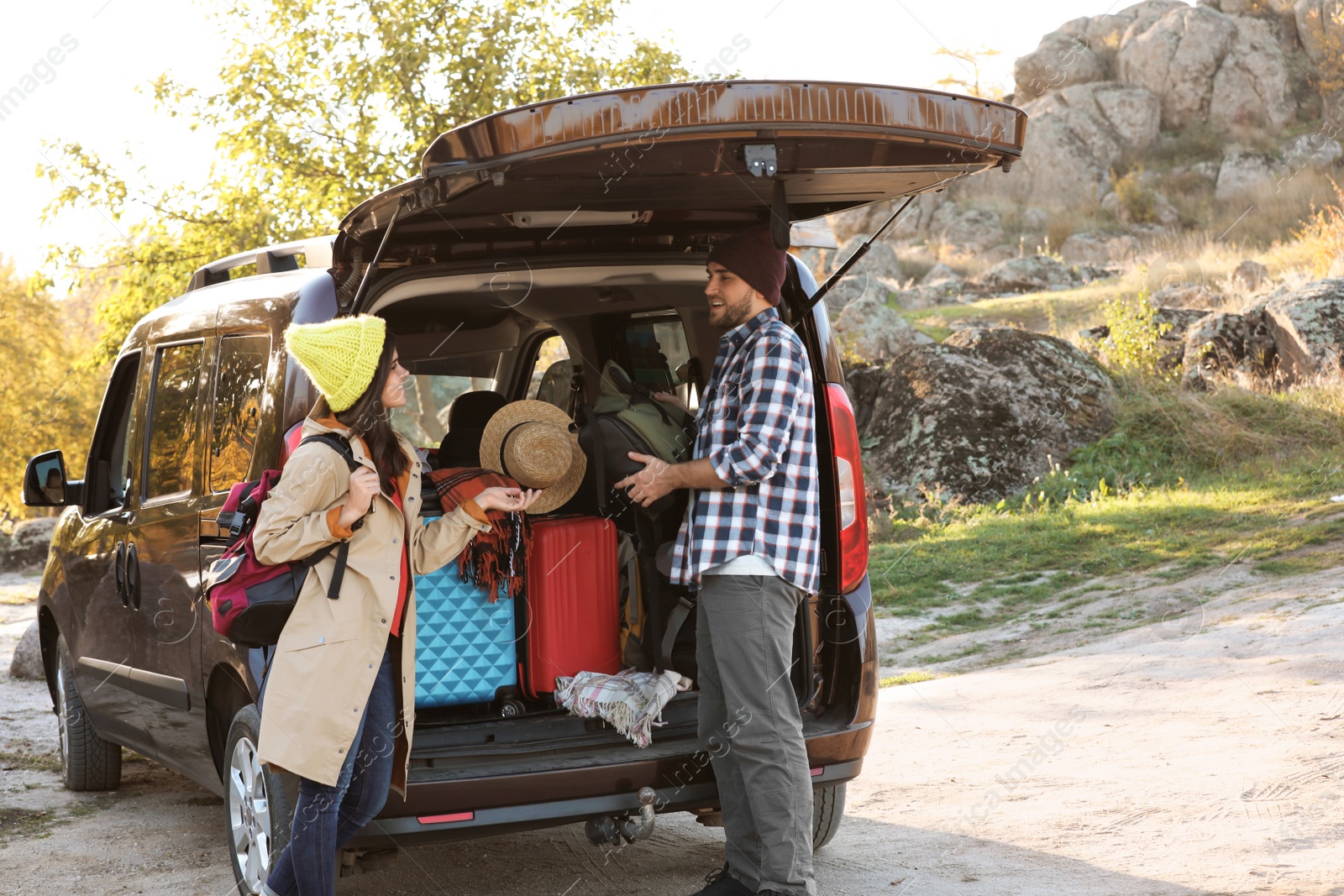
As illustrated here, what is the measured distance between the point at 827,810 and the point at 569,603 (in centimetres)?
114

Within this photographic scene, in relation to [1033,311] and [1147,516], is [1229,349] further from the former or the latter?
[1033,311]

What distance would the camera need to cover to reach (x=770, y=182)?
152 inches

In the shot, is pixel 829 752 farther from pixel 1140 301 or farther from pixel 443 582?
pixel 1140 301

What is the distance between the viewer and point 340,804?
126 inches

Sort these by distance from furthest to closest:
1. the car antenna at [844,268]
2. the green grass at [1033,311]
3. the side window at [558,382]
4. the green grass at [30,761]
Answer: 1. the green grass at [1033,311]
2. the green grass at [30,761]
3. the side window at [558,382]
4. the car antenna at [844,268]

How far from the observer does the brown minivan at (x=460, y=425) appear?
312 cm

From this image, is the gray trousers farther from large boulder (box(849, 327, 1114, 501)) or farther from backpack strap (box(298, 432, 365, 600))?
large boulder (box(849, 327, 1114, 501))

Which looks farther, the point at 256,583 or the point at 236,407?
the point at 236,407

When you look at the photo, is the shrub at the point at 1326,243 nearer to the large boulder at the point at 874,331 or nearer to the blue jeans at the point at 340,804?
the large boulder at the point at 874,331

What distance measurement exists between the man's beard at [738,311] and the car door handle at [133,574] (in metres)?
2.17

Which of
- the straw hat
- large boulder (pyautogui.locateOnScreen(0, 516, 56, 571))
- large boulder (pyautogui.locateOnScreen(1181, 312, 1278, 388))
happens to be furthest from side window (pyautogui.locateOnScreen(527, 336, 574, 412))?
large boulder (pyautogui.locateOnScreen(0, 516, 56, 571))

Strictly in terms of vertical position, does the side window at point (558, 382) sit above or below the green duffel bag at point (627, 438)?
above

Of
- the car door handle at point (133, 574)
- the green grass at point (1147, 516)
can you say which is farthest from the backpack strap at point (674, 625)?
the green grass at point (1147, 516)

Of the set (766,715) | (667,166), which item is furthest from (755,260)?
(766,715)
